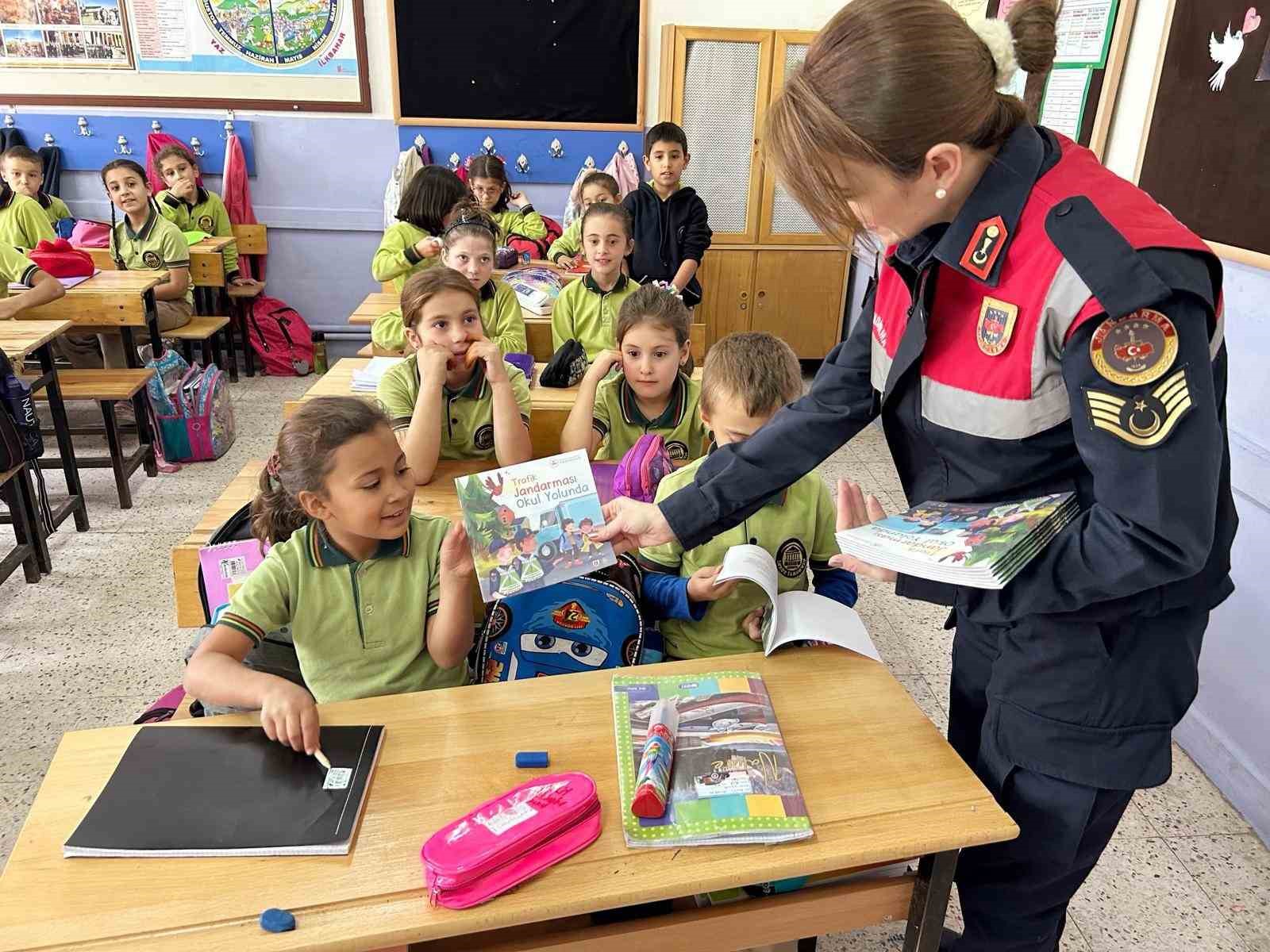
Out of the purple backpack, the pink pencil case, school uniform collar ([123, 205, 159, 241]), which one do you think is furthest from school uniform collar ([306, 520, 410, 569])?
school uniform collar ([123, 205, 159, 241])

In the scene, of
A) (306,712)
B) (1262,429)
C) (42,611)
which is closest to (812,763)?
(306,712)

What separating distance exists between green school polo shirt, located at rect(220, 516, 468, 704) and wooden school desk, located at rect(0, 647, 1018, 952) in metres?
0.27

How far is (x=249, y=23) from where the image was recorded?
5602mm

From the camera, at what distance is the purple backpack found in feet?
6.86

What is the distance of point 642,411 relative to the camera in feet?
8.38

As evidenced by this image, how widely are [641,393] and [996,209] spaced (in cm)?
161

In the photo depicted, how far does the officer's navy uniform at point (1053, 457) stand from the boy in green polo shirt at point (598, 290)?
2184 mm

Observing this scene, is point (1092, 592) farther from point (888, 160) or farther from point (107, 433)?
point (107, 433)

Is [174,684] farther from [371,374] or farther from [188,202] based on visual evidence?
[188,202]

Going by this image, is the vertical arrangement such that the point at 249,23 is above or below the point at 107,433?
above

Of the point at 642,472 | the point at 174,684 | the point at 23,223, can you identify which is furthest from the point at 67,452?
the point at 642,472

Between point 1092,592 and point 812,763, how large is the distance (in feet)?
1.31

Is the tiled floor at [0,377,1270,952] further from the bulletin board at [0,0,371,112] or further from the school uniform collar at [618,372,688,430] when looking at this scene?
the bulletin board at [0,0,371,112]

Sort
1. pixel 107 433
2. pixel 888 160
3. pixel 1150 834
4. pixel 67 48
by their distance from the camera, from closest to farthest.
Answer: pixel 888 160
pixel 1150 834
pixel 107 433
pixel 67 48
